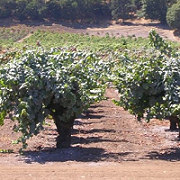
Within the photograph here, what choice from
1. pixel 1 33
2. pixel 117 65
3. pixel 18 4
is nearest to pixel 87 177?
pixel 117 65

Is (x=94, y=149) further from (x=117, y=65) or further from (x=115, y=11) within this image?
(x=115, y=11)

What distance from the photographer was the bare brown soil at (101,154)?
439 inches

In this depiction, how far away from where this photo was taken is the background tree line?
81500 millimetres

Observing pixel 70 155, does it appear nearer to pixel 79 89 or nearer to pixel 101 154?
pixel 101 154

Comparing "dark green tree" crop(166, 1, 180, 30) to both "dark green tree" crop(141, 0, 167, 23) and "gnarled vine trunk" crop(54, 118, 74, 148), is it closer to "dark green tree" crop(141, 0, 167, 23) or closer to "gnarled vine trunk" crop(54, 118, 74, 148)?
"dark green tree" crop(141, 0, 167, 23)

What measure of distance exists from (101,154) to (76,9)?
70.6 metres

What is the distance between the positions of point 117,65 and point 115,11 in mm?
68254

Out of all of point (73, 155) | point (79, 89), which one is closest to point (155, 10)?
point (79, 89)

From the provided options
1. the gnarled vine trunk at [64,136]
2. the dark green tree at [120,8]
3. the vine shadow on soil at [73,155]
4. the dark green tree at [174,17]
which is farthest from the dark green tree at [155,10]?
the gnarled vine trunk at [64,136]

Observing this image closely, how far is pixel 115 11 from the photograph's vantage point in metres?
81.4

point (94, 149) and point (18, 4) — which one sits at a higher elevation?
point (18, 4)

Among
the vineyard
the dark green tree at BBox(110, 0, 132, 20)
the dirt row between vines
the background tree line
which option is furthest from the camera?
the background tree line

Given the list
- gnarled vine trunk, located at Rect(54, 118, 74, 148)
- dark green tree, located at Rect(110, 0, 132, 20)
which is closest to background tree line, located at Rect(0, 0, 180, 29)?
dark green tree, located at Rect(110, 0, 132, 20)

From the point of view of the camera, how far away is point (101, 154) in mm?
13969
